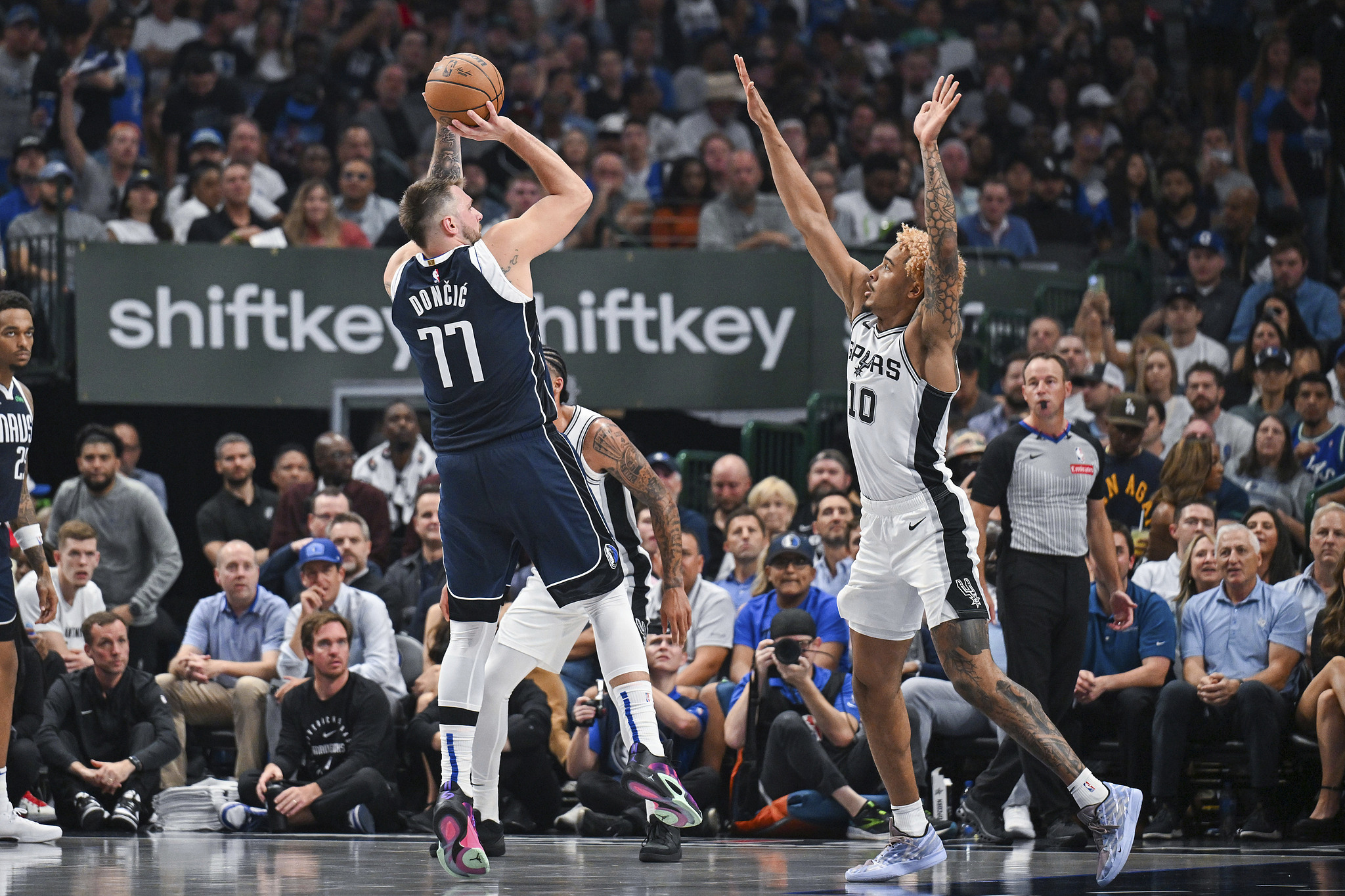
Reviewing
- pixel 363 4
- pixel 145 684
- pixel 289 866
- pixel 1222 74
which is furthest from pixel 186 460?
pixel 1222 74

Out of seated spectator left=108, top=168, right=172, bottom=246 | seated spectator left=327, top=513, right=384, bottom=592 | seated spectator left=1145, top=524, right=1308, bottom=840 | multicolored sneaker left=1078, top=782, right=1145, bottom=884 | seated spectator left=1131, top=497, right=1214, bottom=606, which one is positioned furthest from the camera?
seated spectator left=108, top=168, right=172, bottom=246

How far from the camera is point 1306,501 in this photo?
1145cm

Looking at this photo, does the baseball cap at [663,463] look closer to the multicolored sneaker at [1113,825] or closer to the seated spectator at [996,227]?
the seated spectator at [996,227]

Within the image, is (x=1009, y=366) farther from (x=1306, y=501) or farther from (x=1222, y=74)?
(x=1222, y=74)

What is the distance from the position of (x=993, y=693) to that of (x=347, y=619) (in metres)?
5.28

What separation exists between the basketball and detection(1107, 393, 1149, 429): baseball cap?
578 cm

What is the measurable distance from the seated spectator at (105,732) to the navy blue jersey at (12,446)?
6.81 feet

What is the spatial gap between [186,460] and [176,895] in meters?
9.36

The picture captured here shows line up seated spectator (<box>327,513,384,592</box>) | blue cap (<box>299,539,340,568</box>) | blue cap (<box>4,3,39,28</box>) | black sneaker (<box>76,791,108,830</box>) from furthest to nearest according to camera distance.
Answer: blue cap (<box>4,3,39,28</box>) < seated spectator (<box>327,513,384,592</box>) < blue cap (<box>299,539,340,568</box>) < black sneaker (<box>76,791,108,830</box>)

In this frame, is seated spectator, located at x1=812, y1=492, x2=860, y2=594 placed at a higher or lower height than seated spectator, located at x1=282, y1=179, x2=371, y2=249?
lower

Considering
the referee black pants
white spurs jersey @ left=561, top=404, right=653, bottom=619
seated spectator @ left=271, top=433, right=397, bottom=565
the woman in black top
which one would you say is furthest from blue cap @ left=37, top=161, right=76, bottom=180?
the woman in black top

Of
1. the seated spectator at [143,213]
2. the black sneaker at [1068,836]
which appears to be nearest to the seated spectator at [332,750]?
the black sneaker at [1068,836]

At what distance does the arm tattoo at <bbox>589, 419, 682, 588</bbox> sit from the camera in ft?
25.0

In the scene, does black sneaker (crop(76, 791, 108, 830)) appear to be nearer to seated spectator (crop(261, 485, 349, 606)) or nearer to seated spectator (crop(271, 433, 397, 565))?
seated spectator (crop(261, 485, 349, 606))
